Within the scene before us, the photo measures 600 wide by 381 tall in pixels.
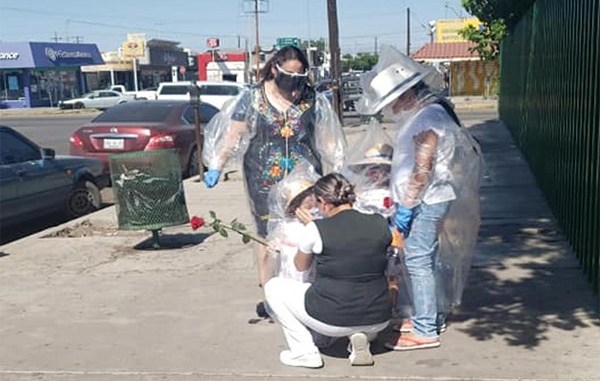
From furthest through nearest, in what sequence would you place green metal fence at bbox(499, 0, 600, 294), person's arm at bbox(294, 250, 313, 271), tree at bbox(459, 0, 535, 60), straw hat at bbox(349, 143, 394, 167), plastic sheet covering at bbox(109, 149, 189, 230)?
tree at bbox(459, 0, 535, 60)
plastic sheet covering at bbox(109, 149, 189, 230)
green metal fence at bbox(499, 0, 600, 294)
straw hat at bbox(349, 143, 394, 167)
person's arm at bbox(294, 250, 313, 271)

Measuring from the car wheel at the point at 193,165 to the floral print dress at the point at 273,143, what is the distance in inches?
360

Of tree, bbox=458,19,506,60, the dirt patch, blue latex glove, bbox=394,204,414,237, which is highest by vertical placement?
tree, bbox=458,19,506,60

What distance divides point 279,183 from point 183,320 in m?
1.28

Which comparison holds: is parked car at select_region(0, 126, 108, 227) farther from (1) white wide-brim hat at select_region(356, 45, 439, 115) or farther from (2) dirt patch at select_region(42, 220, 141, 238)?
(1) white wide-brim hat at select_region(356, 45, 439, 115)

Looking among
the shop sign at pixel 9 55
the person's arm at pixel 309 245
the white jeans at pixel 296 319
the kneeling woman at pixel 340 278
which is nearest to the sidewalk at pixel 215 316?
the white jeans at pixel 296 319

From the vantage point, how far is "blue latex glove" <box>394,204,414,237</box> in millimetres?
4848

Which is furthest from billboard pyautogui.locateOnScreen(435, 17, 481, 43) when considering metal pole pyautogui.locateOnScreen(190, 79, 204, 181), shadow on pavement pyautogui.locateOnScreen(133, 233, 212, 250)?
shadow on pavement pyautogui.locateOnScreen(133, 233, 212, 250)

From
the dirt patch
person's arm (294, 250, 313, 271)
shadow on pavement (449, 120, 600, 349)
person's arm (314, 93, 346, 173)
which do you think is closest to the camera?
person's arm (294, 250, 313, 271)

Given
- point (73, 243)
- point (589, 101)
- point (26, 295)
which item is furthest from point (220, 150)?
point (73, 243)

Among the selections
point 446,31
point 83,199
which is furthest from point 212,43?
point 83,199

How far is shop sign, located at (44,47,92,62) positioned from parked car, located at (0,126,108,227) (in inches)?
1946

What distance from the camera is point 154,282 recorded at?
709cm

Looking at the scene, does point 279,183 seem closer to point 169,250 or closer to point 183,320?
point 183,320

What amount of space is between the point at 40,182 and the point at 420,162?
6617 millimetres
